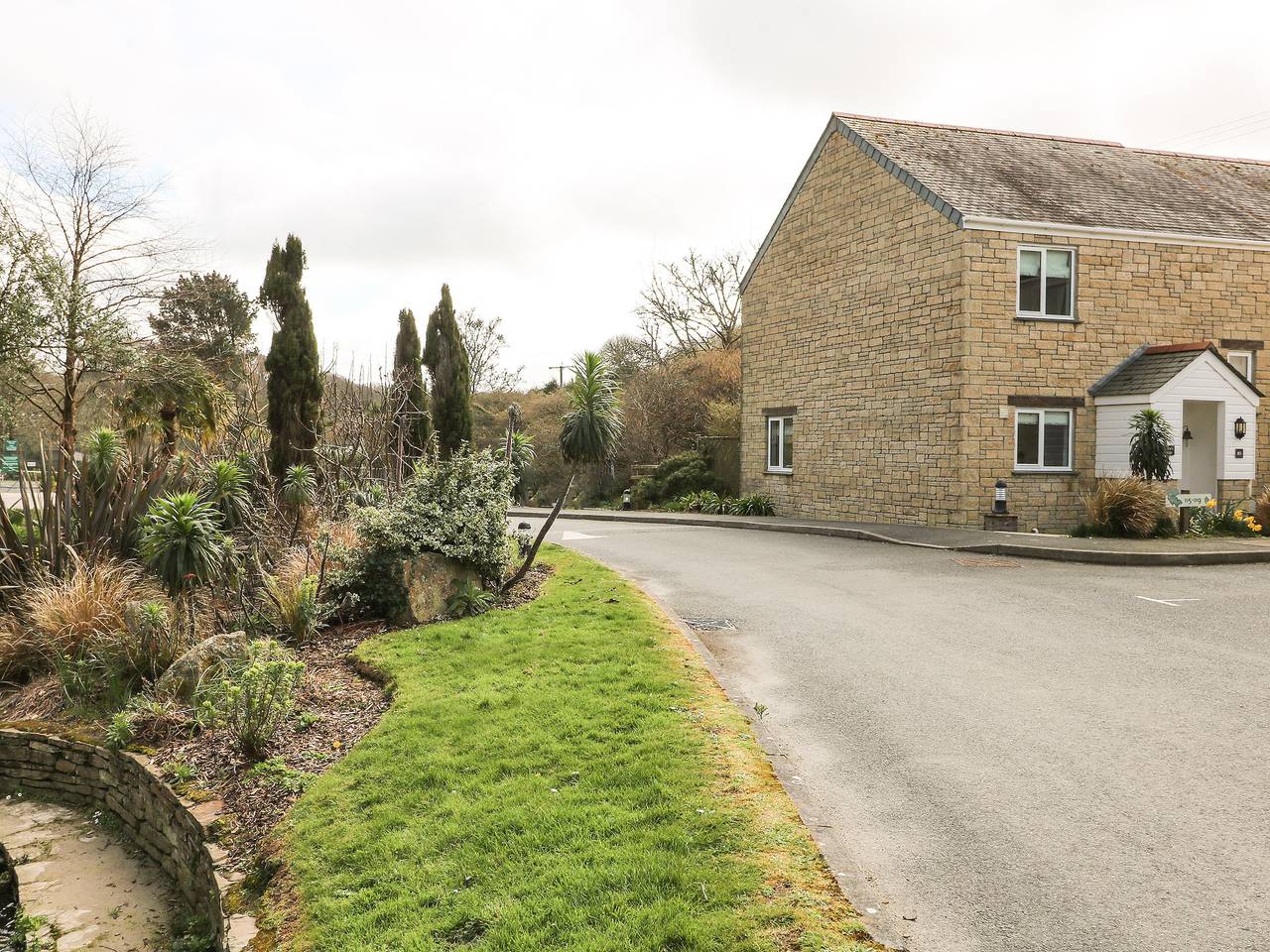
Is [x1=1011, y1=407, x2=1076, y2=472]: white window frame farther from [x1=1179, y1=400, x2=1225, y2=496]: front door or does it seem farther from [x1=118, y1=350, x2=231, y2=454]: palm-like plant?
[x1=118, y1=350, x2=231, y2=454]: palm-like plant

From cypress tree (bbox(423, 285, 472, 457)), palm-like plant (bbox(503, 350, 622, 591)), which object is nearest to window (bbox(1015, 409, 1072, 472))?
palm-like plant (bbox(503, 350, 622, 591))

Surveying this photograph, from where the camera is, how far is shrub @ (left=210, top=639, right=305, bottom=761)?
21.2 feet

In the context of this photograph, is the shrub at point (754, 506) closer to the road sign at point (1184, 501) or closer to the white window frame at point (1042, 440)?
the white window frame at point (1042, 440)

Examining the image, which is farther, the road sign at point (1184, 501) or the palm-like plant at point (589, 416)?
the road sign at point (1184, 501)

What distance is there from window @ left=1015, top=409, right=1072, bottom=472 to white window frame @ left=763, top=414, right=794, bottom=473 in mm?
6150

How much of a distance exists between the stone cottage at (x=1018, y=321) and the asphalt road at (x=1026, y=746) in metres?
6.79

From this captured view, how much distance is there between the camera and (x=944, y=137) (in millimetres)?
21141

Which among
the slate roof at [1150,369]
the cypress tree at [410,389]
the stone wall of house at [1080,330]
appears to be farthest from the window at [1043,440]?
the cypress tree at [410,389]

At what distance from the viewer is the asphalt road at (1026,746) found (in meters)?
3.76

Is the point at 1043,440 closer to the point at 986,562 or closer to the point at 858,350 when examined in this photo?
the point at 858,350

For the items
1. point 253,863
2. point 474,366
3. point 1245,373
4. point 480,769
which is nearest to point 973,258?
point 1245,373

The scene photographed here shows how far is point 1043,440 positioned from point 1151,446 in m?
2.04

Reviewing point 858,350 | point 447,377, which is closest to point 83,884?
point 447,377

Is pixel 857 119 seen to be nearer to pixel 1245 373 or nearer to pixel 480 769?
pixel 1245 373
